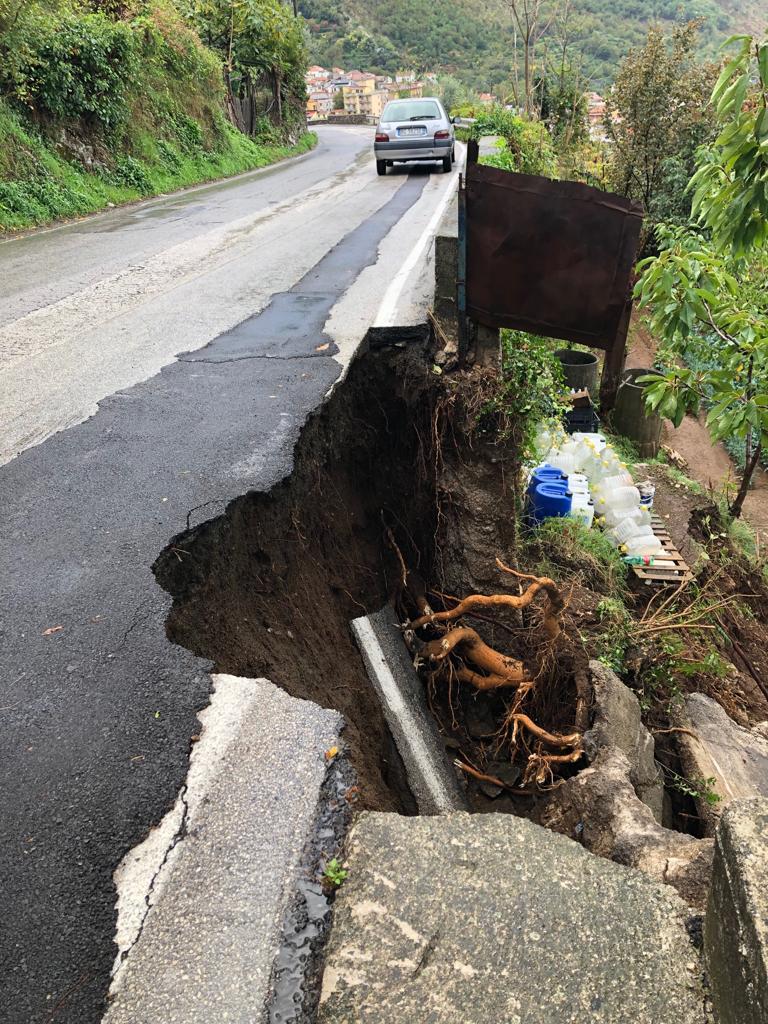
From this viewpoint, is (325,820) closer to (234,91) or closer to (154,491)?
(154,491)

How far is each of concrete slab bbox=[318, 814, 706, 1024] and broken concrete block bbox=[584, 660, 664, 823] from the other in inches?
82.4

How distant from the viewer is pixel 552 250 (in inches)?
181

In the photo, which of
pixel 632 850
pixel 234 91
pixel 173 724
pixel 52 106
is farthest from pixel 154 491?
pixel 234 91

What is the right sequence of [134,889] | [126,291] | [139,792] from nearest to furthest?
[134,889], [139,792], [126,291]

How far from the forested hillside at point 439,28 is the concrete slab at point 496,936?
203 feet

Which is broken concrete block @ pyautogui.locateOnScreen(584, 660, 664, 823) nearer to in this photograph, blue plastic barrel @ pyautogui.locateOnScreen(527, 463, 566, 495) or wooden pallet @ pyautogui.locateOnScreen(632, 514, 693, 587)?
wooden pallet @ pyautogui.locateOnScreen(632, 514, 693, 587)

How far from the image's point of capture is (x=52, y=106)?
45.7ft

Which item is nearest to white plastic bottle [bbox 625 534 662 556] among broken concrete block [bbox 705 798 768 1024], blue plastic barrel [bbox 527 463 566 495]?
blue plastic barrel [bbox 527 463 566 495]

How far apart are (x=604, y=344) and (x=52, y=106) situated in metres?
14.2

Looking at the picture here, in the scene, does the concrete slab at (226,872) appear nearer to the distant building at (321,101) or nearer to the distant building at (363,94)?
the distant building at (363,94)

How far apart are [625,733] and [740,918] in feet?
9.28

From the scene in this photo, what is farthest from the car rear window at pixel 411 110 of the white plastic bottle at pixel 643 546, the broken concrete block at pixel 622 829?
the broken concrete block at pixel 622 829

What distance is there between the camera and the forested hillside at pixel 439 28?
57.2 metres

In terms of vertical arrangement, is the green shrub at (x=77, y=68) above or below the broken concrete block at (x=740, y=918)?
above
